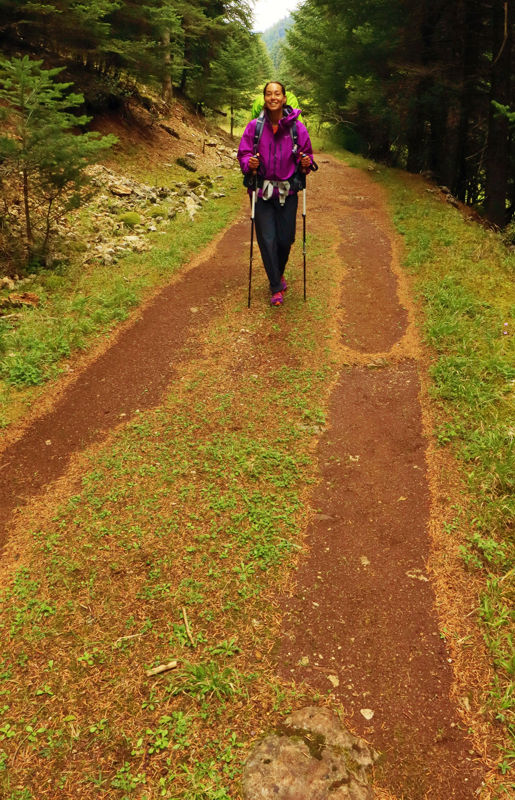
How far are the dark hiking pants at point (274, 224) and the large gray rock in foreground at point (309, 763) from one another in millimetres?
6021

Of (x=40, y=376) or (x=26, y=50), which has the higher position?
(x=26, y=50)

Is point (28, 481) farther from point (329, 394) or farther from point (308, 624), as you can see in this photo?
point (329, 394)

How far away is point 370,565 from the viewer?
353 cm

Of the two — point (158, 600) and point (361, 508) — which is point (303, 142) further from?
point (158, 600)

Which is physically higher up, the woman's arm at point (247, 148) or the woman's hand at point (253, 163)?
the woman's arm at point (247, 148)

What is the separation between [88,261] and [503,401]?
7927 mm

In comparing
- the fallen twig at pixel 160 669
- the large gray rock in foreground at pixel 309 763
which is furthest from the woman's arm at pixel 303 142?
the large gray rock in foreground at pixel 309 763


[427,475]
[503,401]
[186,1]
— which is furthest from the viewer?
[186,1]

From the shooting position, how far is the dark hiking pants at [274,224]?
6801mm

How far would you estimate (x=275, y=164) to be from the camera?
6.51m

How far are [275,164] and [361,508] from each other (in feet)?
16.7

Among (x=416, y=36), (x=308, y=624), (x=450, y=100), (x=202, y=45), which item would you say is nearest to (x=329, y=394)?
(x=308, y=624)

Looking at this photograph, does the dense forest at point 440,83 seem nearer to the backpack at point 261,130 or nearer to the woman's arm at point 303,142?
the woman's arm at point 303,142

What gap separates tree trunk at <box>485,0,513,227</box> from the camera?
10.6 meters
